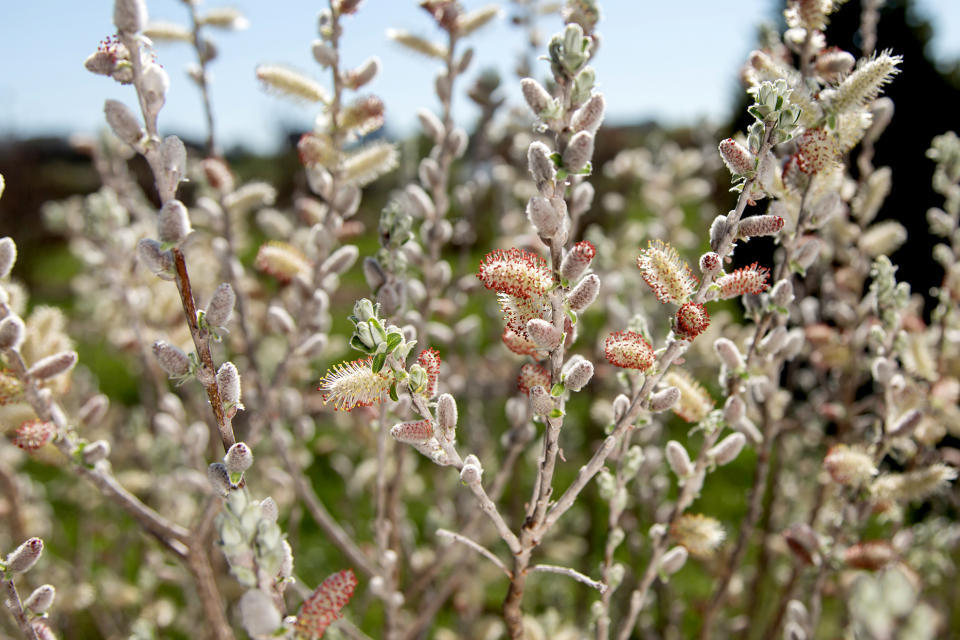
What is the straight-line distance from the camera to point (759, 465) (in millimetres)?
1487

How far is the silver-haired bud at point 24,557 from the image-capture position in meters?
0.94

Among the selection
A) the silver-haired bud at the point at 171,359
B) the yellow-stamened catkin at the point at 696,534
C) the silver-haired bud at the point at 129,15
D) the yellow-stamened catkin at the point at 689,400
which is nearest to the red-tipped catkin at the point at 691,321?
the yellow-stamened catkin at the point at 689,400

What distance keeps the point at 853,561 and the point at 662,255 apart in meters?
0.88

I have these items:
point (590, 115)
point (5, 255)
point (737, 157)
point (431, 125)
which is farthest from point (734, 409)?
point (5, 255)

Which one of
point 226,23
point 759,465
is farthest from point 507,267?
point 226,23

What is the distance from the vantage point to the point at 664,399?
97cm

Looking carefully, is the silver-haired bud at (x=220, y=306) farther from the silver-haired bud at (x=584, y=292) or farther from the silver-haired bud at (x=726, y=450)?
the silver-haired bud at (x=726, y=450)

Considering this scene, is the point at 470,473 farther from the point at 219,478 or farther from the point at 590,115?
the point at 590,115

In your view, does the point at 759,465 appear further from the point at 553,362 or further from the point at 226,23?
the point at 226,23

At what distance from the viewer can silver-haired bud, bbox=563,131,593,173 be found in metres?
0.85

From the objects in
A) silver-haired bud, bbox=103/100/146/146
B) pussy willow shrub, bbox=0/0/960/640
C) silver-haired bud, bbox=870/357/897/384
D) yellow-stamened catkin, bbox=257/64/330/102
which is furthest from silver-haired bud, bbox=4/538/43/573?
silver-haired bud, bbox=870/357/897/384

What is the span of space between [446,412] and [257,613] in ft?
1.04

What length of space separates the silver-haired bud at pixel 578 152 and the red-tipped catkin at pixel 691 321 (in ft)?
0.75

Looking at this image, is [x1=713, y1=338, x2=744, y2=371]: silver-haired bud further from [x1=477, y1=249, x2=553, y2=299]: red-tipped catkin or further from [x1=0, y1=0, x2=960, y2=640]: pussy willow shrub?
[x1=477, y1=249, x2=553, y2=299]: red-tipped catkin
